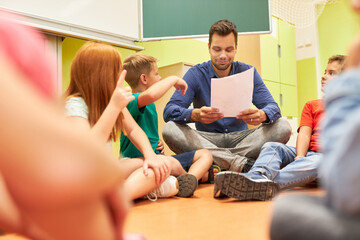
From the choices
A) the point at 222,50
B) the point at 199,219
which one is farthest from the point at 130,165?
the point at 222,50

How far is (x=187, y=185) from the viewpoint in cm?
111

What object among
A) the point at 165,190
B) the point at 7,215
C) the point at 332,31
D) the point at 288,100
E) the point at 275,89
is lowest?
the point at 165,190

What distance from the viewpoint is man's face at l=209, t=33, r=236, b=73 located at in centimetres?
166

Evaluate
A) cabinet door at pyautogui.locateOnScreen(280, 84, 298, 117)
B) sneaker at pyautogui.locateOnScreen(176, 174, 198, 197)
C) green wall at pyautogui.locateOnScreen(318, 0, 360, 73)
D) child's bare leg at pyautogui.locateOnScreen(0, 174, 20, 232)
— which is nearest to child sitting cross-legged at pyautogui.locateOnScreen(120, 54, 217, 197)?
sneaker at pyautogui.locateOnScreen(176, 174, 198, 197)

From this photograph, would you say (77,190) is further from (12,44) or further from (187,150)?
(187,150)

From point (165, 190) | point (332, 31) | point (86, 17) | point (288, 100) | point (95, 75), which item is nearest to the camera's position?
point (95, 75)

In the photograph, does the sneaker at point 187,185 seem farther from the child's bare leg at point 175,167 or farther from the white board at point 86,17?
the white board at point 86,17

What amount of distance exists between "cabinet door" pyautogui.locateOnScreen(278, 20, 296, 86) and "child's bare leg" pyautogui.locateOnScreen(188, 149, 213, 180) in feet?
6.73

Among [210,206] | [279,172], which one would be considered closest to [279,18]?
[279,172]

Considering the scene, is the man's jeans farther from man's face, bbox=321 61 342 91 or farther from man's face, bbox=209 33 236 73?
man's face, bbox=209 33 236 73

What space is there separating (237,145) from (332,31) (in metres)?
2.43

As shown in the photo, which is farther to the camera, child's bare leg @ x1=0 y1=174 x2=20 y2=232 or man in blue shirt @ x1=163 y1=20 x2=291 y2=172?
man in blue shirt @ x1=163 y1=20 x2=291 y2=172

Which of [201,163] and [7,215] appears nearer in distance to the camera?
[7,215]

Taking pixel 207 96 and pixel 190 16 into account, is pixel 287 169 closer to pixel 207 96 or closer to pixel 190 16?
pixel 207 96
